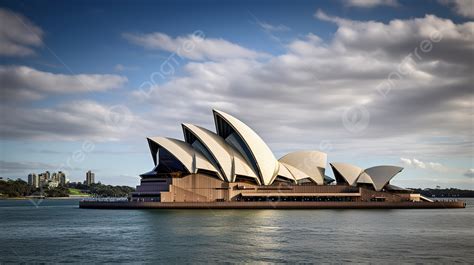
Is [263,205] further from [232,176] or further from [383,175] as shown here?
[383,175]

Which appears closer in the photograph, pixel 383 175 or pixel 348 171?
pixel 383 175

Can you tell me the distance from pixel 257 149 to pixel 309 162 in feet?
54.2

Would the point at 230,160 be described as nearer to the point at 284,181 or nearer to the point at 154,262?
the point at 284,181

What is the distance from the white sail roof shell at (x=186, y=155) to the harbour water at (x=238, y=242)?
26252mm

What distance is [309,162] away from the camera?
4035 inches

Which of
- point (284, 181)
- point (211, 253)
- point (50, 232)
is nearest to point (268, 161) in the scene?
point (284, 181)

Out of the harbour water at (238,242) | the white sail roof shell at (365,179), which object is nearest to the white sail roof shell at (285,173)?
the white sail roof shell at (365,179)

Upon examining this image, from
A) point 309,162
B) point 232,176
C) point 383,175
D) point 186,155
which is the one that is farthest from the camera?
point 309,162

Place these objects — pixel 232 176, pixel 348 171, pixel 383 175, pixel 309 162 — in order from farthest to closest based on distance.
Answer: pixel 309 162, pixel 348 171, pixel 383 175, pixel 232 176

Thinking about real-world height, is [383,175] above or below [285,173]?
below

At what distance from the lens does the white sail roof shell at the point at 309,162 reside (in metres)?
101

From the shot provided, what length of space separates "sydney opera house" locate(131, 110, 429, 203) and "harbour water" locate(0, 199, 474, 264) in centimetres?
2758

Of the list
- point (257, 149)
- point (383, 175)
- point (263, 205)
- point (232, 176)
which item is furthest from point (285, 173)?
point (383, 175)

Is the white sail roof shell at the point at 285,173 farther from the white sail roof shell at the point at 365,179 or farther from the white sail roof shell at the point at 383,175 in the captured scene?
the white sail roof shell at the point at 383,175
